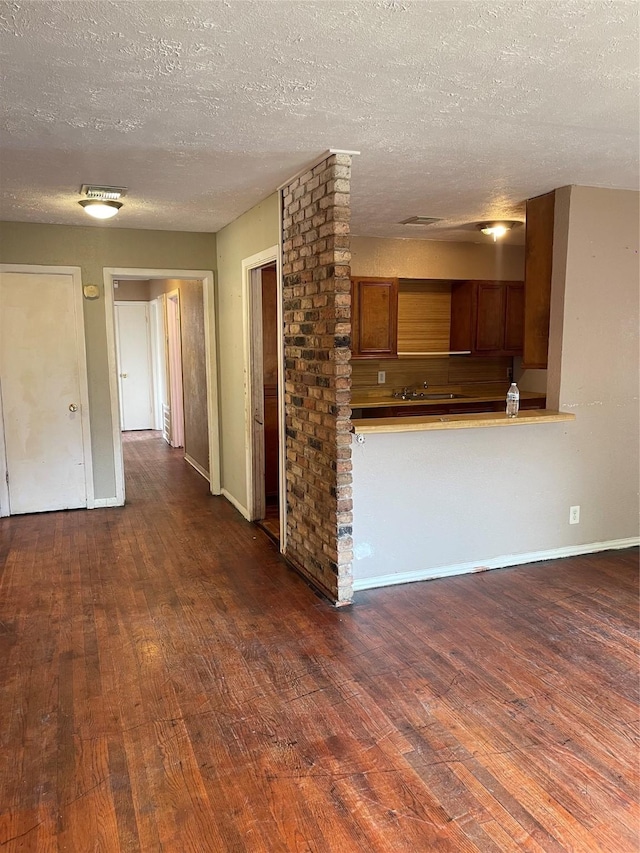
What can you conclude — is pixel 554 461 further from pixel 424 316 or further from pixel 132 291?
pixel 132 291

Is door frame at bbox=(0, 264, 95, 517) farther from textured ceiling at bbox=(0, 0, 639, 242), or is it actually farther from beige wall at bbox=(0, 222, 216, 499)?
textured ceiling at bbox=(0, 0, 639, 242)

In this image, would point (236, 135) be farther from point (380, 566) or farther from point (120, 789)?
point (120, 789)

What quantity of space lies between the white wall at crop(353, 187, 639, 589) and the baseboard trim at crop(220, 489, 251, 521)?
5.35 ft

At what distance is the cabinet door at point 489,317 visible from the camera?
234 inches

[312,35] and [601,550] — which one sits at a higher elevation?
[312,35]

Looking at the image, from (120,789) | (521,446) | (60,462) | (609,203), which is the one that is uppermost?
(609,203)

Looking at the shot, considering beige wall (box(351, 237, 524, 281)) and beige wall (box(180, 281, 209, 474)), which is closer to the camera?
beige wall (box(351, 237, 524, 281))

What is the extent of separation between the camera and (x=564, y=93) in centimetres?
229

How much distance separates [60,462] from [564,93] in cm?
457

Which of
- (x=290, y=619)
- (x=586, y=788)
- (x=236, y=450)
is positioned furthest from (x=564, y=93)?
(x=236, y=450)

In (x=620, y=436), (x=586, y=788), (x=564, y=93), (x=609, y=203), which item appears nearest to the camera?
(x=586, y=788)

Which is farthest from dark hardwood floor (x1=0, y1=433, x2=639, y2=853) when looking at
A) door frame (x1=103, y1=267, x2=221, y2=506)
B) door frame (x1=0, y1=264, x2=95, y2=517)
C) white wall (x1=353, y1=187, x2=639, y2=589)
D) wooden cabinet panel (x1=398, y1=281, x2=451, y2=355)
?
wooden cabinet panel (x1=398, y1=281, x2=451, y2=355)

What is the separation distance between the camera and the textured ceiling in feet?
5.75

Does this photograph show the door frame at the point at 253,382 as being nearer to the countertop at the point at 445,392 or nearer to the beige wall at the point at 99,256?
the countertop at the point at 445,392
